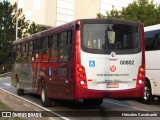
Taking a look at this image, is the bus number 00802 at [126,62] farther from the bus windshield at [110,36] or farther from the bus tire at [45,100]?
the bus tire at [45,100]

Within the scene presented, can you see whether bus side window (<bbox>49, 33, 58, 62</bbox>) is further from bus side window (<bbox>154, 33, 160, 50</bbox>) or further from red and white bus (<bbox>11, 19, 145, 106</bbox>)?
bus side window (<bbox>154, 33, 160, 50</bbox>)

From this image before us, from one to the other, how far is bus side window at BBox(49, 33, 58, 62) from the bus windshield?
6.46 ft

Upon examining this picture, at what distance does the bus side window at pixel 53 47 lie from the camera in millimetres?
14481

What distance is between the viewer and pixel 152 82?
55.2 feet

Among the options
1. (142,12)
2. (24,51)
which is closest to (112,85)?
(24,51)

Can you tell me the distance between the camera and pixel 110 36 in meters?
13.0

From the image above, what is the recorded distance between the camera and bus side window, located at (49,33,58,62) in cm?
1448

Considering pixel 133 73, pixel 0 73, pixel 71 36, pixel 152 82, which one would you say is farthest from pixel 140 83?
pixel 0 73

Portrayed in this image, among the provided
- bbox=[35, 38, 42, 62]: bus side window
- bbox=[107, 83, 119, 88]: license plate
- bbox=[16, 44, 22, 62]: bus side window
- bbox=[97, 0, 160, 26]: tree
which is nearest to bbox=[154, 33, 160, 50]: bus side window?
bbox=[107, 83, 119, 88]: license plate

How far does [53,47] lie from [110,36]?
2.57m

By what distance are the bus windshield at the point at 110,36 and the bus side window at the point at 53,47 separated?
1968 mm

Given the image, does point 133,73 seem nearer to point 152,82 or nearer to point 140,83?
point 140,83

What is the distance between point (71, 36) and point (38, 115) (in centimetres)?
261

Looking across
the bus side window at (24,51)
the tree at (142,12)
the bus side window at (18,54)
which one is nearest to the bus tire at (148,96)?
the bus side window at (24,51)
